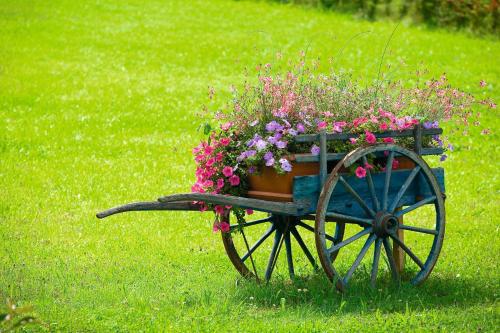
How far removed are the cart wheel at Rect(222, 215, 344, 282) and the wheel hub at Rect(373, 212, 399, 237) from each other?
450mm

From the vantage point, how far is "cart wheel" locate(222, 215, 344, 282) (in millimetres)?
6398

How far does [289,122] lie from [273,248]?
1.05 metres

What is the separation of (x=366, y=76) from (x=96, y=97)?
4990mm

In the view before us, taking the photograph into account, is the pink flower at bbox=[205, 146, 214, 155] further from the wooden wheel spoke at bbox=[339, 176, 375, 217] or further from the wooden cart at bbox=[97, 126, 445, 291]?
the wooden wheel spoke at bbox=[339, 176, 375, 217]

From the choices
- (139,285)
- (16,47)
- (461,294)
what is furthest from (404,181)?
(16,47)

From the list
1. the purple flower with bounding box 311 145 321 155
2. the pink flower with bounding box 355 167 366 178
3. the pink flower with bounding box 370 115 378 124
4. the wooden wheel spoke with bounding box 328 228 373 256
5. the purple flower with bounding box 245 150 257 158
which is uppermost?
the pink flower with bounding box 370 115 378 124

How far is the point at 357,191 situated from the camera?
5.99m

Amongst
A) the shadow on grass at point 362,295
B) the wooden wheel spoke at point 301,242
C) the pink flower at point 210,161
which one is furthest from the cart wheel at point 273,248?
the pink flower at point 210,161

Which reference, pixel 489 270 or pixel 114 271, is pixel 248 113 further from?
pixel 489 270

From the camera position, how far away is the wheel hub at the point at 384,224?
591 cm

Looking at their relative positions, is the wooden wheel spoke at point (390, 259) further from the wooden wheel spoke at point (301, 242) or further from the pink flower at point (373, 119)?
the pink flower at point (373, 119)

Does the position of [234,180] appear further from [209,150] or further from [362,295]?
[362,295]

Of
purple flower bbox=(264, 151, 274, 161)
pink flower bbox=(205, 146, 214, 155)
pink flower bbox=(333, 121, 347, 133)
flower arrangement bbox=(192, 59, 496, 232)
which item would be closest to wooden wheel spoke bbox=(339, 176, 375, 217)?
flower arrangement bbox=(192, 59, 496, 232)

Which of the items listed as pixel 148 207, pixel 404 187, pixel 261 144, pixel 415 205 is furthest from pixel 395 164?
pixel 148 207
